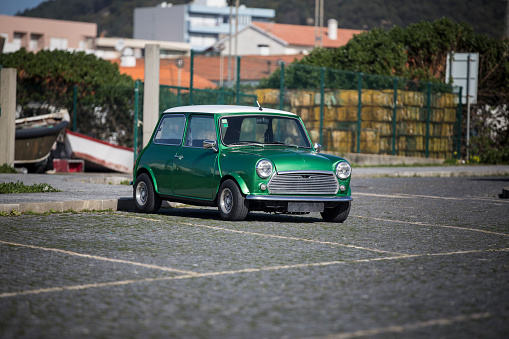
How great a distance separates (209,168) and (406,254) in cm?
403

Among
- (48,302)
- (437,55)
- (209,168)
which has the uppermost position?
(437,55)

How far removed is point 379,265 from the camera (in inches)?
323

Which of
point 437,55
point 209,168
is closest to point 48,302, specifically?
point 209,168

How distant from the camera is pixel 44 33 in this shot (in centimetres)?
11112

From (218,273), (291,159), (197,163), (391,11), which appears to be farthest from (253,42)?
(218,273)

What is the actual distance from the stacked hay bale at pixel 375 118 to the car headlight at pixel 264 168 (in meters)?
15.2

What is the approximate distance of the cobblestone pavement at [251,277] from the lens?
5656 mm

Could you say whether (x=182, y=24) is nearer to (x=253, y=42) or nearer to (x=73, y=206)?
(x=253, y=42)

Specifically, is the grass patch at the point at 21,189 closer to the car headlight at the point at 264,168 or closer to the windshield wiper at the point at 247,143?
the windshield wiper at the point at 247,143

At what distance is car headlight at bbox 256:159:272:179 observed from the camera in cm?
1157

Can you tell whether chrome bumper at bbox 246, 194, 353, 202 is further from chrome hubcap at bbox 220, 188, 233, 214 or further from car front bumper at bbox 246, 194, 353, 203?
chrome hubcap at bbox 220, 188, 233, 214

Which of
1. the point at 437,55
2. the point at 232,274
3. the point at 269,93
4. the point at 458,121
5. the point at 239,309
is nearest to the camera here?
the point at 239,309

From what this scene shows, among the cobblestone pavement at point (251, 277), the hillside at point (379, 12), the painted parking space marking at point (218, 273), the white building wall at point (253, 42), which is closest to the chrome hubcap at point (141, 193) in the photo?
the cobblestone pavement at point (251, 277)

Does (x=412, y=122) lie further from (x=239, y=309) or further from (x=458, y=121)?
(x=239, y=309)
